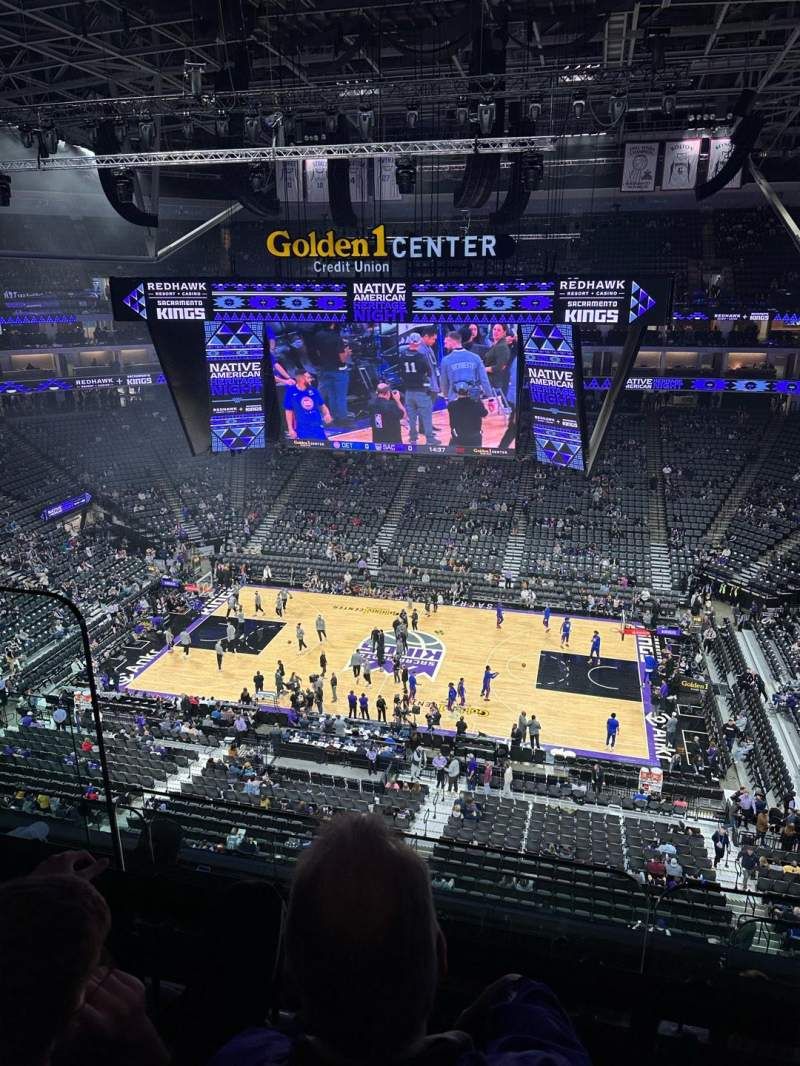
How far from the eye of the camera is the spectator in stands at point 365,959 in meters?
1.23

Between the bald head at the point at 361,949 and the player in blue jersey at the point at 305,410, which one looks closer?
the bald head at the point at 361,949

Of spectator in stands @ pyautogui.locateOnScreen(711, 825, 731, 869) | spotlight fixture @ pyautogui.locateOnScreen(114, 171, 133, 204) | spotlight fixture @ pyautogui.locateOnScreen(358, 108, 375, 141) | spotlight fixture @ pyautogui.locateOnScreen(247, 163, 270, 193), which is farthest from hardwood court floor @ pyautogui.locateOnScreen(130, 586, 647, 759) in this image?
spotlight fixture @ pyautogui.locateOnScreen(358, 108, 375, 141)

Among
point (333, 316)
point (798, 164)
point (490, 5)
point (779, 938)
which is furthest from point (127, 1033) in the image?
point (798, 164)

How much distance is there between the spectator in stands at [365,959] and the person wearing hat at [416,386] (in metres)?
27.2

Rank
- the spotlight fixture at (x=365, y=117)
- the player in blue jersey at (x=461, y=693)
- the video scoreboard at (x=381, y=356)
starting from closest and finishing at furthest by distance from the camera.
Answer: the spotlight fixture at (x=365, y=117) → the player in blue jersey at (x=461, y=693) → the video scoreboard at (x=381, y=356)

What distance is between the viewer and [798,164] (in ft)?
106

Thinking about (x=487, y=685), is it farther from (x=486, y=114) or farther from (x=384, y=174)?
(x=384, y=174)

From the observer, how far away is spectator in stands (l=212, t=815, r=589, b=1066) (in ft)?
4.04

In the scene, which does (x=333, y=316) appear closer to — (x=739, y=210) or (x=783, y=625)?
(x=783, y=625)

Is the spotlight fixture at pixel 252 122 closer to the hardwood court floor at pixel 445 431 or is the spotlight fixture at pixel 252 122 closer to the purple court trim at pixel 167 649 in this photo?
the hardwood court floor at pixel 445 431

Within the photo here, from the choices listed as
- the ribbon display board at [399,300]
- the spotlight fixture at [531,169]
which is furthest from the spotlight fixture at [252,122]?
the spotlight fixture at [531,169]

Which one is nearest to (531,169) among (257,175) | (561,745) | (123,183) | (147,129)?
(257,175)

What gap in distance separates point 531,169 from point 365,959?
22.9m

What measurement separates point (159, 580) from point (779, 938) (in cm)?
2637
